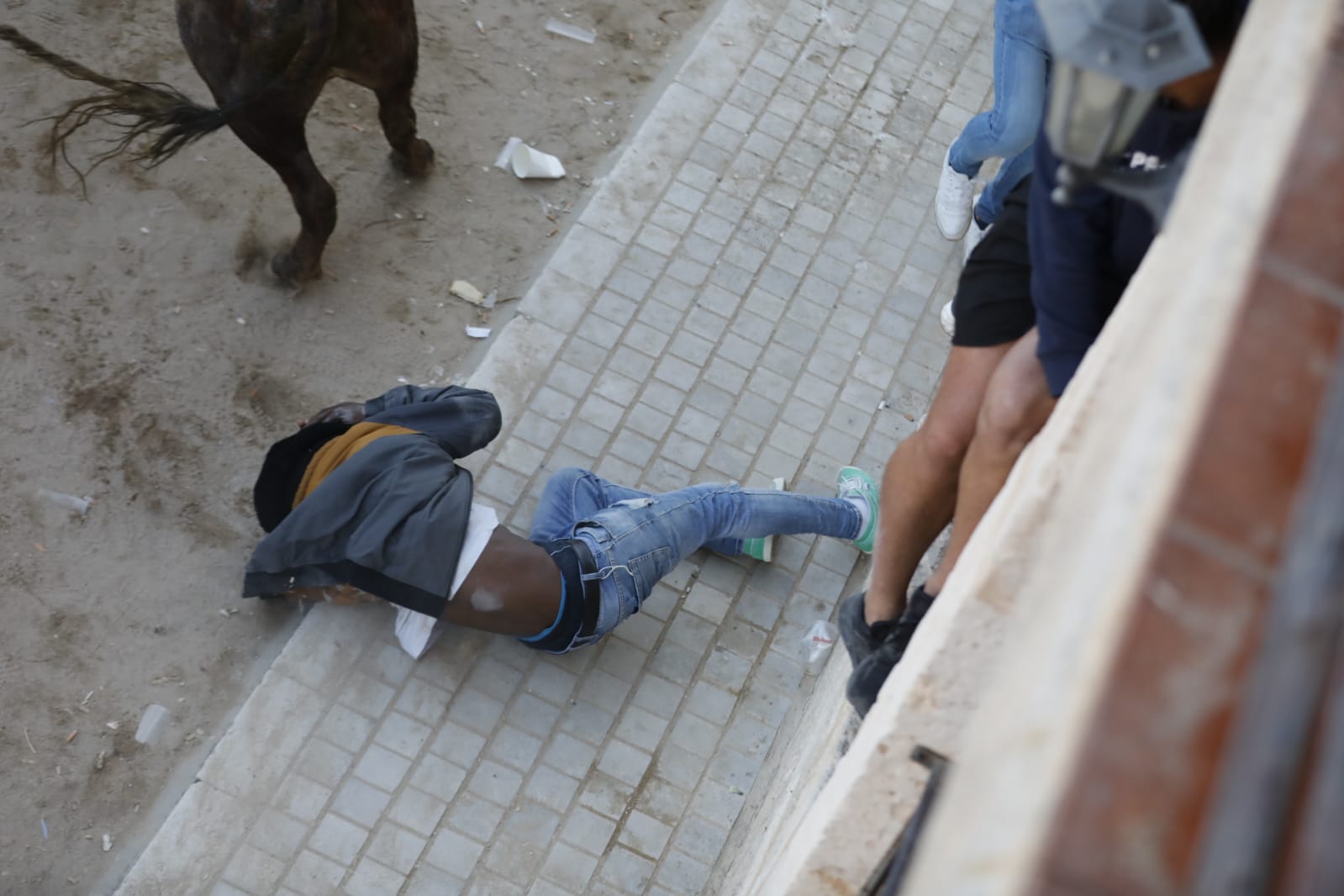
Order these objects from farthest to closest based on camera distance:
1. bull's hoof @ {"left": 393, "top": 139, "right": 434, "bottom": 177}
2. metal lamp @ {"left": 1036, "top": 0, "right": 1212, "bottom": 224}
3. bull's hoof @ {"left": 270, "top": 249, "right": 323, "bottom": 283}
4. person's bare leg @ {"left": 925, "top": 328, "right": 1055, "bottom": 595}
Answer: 1. bull's hoof @ {"left": 393, "top": 139, "right": 434, "bottom": 177}
2. bull's hoof @ {"left": 270, "top": 249, "right": 323, "bottom": 283}
3. person's bare leg @ {"left": 925, "top": 328, "right": 1055, "bottom": 595}
4. metal lamp @ {"left": 1036, "top": 0, "right": 1212, "bottom": 224}

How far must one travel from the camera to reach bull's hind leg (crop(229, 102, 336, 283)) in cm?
432

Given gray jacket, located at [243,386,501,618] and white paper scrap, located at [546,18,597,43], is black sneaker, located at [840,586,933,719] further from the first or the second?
white paper scrap, located at [546,18,597,43]

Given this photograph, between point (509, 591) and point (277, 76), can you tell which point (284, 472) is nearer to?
point (509, 591)

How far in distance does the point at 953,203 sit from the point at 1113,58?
3.64m

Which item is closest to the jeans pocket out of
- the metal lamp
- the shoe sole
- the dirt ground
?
the dirt ground

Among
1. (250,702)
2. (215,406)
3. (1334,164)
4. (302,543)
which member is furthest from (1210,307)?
(215,406)

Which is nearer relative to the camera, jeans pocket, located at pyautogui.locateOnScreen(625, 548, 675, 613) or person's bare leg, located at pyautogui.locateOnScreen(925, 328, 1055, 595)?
person's bare leg, located at pyautogui.locateOnScreen(925, 328, 1055, 595)

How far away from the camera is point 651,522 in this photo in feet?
12.7

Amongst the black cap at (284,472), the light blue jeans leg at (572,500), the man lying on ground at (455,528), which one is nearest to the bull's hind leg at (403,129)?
the man lying on ground at (455,528)

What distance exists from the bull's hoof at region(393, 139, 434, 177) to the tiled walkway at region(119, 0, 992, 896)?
71 centimetres

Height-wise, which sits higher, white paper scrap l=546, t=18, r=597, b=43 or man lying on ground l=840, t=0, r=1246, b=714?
man lying on ground l=840, t=0, r=1246, b=714

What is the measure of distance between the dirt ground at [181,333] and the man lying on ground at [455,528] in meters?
0.54

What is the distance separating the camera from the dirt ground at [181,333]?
3809 millimetres

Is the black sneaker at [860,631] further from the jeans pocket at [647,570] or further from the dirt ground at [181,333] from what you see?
the dirt ground at [181,333]
